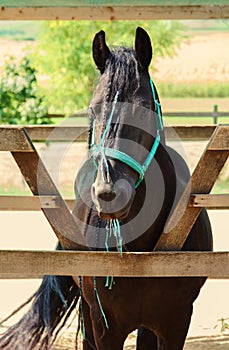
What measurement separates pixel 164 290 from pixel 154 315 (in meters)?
0.13

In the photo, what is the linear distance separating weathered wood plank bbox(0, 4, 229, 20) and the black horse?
2.98m

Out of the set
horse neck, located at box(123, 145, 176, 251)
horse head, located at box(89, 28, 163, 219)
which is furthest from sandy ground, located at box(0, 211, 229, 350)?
horse head, located at box(89, 28, 163, 219)

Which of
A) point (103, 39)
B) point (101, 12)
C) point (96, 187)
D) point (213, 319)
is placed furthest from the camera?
point (101, 12)

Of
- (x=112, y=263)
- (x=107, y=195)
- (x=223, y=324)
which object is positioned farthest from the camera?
(x=223, y=324)

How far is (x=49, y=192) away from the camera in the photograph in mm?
3111

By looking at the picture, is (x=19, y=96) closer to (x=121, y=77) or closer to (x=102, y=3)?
(x=102, y=3)

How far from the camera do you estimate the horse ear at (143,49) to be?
3.13 meters

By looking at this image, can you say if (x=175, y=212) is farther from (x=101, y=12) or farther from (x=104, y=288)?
(x=101, y=12)

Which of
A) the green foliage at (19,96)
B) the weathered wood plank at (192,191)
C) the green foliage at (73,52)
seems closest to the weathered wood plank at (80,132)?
the weathered wood plank at (192,191)

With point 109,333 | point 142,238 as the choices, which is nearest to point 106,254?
point 142,238

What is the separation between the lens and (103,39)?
3156mm

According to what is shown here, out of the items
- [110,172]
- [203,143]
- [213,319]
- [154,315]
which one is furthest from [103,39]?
[203,143]

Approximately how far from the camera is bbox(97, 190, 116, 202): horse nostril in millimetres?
2686

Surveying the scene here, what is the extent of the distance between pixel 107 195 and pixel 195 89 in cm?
3406
